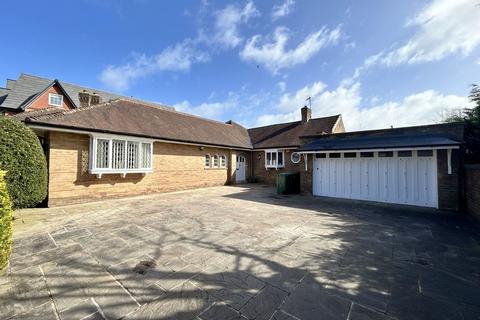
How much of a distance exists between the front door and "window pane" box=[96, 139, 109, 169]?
9.82 m

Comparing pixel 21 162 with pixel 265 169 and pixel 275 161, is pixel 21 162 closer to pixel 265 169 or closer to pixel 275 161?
pixel 275 161

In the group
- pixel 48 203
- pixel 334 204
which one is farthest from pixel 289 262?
pixel 48 203

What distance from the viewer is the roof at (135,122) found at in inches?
328

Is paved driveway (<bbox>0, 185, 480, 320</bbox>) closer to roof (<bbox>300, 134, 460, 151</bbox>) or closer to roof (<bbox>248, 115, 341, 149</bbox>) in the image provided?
roof (<bbox>300, 134, 460, 151</bbox>)

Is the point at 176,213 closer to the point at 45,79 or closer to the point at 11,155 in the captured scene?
the point at 11,155

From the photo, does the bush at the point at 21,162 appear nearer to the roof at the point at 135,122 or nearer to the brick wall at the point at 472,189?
the roof at the point at 135,122

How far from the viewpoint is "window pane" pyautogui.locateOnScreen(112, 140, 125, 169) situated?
9.38 meters

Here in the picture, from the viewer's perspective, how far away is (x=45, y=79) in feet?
75.8

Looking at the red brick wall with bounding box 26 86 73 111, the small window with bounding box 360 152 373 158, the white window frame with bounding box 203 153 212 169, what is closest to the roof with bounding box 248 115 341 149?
the white window frame with bounding box 203 153 212 169

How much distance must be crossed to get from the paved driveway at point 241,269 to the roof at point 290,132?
1086 cm

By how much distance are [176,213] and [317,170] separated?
24.9ft

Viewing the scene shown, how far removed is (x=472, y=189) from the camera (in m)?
6.80

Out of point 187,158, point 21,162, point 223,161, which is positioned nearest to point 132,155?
point 187,158

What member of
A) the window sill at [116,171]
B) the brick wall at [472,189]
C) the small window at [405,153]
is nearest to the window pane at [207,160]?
the window sill at [116,171]
